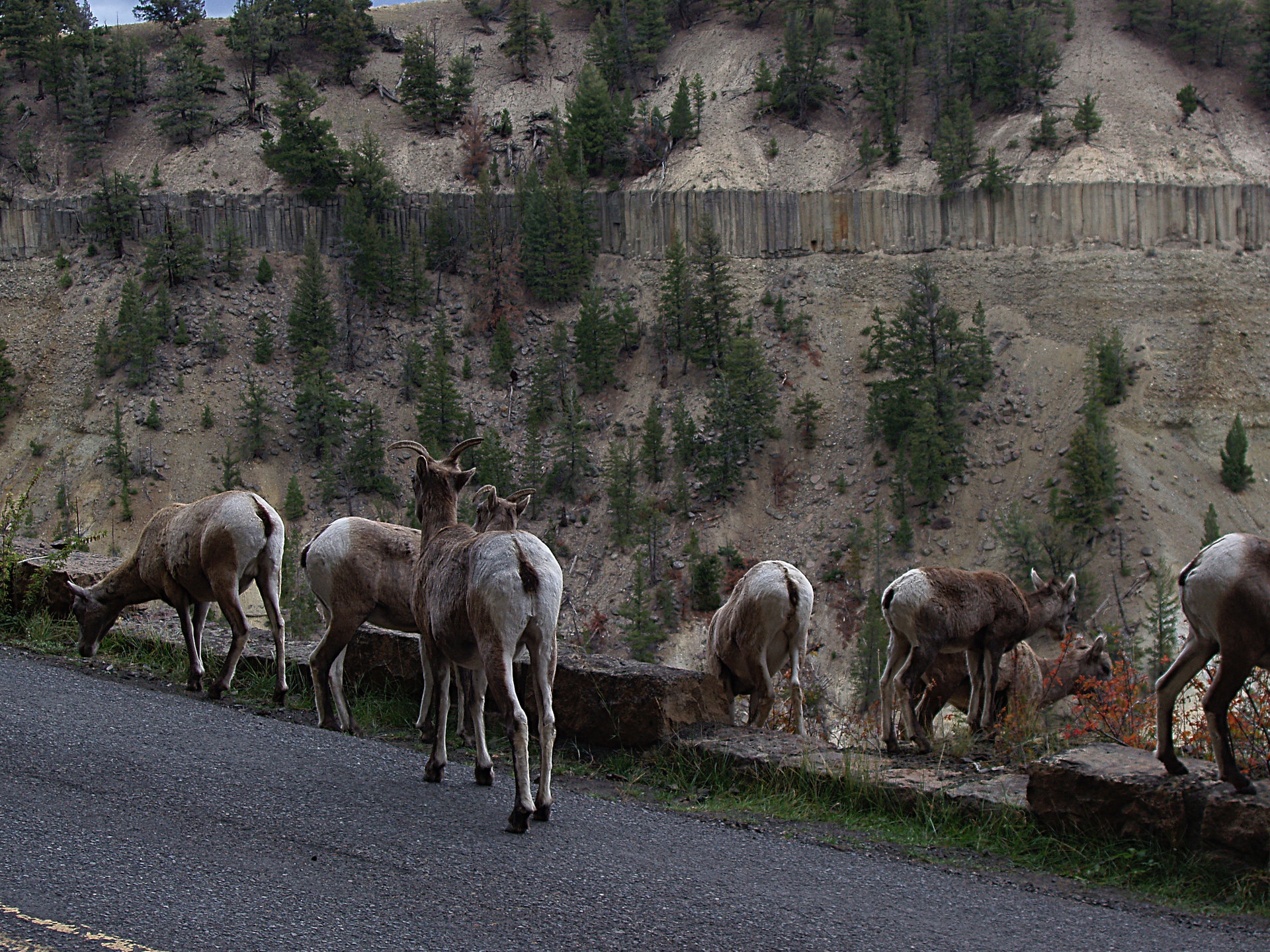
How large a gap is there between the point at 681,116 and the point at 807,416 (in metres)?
27.0

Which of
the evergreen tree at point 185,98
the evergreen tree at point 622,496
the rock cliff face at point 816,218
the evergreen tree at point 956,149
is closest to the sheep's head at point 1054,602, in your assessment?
the evergreen tree at point 622,496

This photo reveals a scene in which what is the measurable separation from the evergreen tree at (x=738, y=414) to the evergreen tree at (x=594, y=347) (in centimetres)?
798

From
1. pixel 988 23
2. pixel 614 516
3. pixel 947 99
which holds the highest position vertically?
pixel 988 23

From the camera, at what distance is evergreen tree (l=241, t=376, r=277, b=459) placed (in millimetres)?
55219

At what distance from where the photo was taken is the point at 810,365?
59.2 metres

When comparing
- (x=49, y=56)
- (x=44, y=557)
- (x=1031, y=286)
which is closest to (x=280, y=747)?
(x=44, y=557)

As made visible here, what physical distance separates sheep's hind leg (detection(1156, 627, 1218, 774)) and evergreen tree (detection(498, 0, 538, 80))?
82.3m

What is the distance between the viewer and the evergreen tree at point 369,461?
177ft

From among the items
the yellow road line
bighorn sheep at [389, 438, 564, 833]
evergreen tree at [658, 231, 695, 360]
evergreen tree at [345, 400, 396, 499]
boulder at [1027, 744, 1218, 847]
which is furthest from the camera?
evergreen tree at [658, 231, 695, 360]

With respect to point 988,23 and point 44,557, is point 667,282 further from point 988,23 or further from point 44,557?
point 44,557

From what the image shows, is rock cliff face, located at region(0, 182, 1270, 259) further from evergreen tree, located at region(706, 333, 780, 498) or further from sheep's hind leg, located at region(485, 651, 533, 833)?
sheep's hind leg, located at region(485, 651, 533, 833)

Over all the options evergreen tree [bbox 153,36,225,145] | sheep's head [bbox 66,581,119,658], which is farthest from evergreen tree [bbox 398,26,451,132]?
sheep's head [bbox 66,581,119,658]

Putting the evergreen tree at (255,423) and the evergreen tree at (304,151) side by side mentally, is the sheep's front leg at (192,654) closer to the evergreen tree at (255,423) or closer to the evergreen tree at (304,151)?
the evergreen tree at (255,423)

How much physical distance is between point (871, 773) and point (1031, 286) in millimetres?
57057
